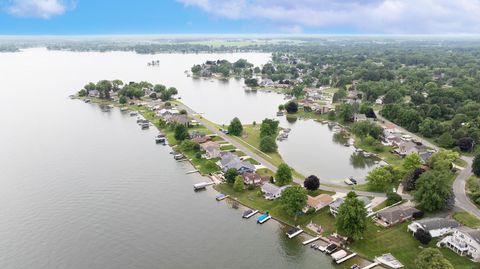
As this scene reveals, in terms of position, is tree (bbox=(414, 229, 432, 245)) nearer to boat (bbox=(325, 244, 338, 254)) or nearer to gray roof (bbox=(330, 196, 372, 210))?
gray roof (bbox=(330, 196, 372, 210))

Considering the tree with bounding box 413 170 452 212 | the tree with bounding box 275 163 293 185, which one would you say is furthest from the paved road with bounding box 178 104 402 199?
the tree with bounding box 413 170 452 212

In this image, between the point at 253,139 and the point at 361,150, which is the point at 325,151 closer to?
the point at 361,150

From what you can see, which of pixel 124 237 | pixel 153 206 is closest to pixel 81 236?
Answer: pixel 124 237

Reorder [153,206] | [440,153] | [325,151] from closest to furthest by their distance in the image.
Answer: [153,206], [440,153], [325,151]

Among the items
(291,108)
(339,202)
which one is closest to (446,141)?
(339,202)

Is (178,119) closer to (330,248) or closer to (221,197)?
(221,197)
